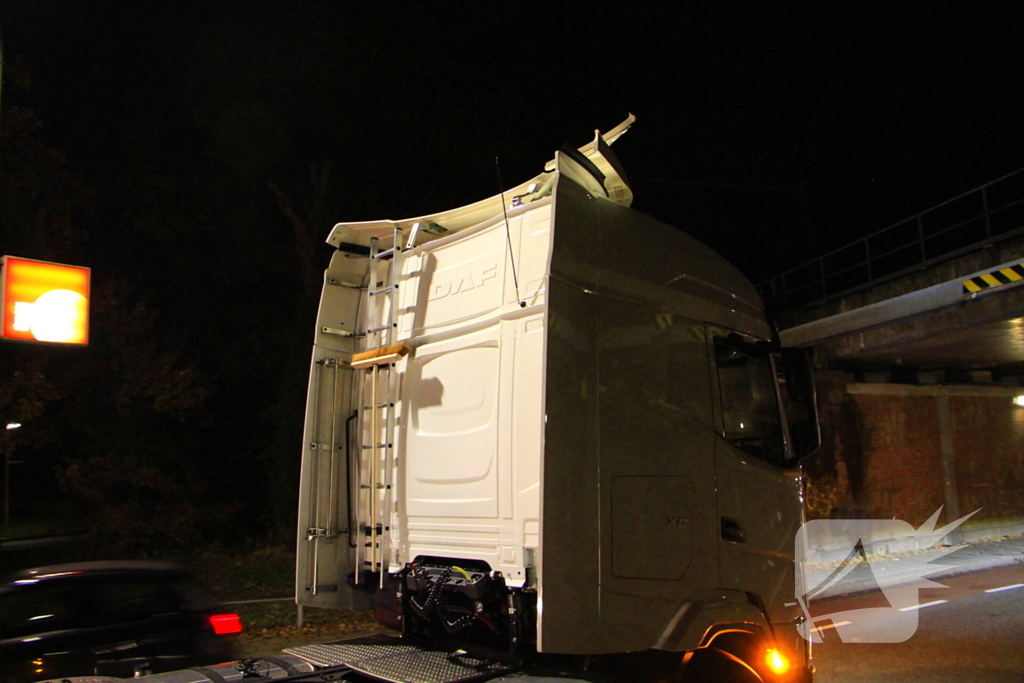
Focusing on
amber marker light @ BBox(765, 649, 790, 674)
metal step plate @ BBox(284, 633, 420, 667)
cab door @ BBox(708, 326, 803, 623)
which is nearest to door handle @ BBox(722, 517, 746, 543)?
cab door @ BBox(708, 326, 803, 623)

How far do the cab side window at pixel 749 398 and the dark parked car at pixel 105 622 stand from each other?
375 centimetres

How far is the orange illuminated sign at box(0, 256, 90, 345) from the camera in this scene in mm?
6238

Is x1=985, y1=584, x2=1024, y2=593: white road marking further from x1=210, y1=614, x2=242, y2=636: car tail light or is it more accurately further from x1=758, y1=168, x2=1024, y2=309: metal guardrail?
x1=210, y1=614, x2=242, y2=636: car tail light

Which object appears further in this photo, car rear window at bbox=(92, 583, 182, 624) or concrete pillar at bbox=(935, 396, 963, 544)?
concrete pillar at bbox=(935, 396, 963, 544)

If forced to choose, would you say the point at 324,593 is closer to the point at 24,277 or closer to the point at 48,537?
the point at 24,277

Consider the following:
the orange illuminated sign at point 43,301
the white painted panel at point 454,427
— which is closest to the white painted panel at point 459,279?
the white painted panel at point 454,427

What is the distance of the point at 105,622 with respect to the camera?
492 cm

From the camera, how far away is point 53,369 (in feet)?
39.4

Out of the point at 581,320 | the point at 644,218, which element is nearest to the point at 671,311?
the point at 644,218

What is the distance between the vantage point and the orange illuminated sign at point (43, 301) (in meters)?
6.24

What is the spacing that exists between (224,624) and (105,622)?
0.76m

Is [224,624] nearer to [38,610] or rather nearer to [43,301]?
[38,610]

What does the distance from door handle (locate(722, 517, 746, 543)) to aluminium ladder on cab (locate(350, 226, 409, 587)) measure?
1.96 m

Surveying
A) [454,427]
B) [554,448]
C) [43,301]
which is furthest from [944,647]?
[43,301]
